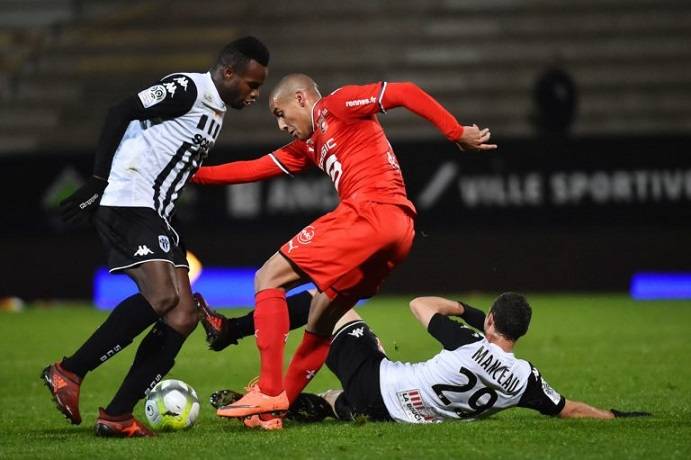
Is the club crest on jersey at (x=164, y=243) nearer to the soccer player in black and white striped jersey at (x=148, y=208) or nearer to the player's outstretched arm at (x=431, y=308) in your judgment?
the soccer player in black and white striped jersey at (x=148, y=208)

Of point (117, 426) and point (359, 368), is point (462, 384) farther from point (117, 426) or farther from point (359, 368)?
point (117, 426)

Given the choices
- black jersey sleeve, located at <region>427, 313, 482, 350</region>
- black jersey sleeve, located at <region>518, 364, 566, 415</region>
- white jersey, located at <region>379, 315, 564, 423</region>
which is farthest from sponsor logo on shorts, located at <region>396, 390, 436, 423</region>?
black jersey sleeve, located at <region>518, 364, 566, 415</region>

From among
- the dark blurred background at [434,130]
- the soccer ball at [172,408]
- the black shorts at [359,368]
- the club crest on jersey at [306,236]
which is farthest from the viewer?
the dark blurred background at [434,130]

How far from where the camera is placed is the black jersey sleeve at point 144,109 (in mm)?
5855

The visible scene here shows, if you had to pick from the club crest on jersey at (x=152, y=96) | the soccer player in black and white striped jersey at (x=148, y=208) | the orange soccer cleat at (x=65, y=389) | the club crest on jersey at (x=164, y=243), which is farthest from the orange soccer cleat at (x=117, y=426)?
the club crest on jersey at (x=152, y=96)

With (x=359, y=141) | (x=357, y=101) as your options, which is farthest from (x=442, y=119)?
(x=359, y=141)

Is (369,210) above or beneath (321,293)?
above

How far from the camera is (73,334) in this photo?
1127 centimetres

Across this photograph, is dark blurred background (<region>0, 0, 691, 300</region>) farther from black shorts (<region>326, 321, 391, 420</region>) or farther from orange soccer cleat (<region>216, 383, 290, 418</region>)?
orange soccer cleat (<region>216, 383, 290, 418</region>)

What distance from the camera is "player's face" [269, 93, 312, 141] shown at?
6312mm

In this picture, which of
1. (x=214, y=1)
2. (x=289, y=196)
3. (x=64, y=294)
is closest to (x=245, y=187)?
(x=289, y=196)

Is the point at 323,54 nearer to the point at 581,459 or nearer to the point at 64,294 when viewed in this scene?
the point at 64,294

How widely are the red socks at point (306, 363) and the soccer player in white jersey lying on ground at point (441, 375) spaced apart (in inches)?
3.5

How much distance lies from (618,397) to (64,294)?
31.0 ft
